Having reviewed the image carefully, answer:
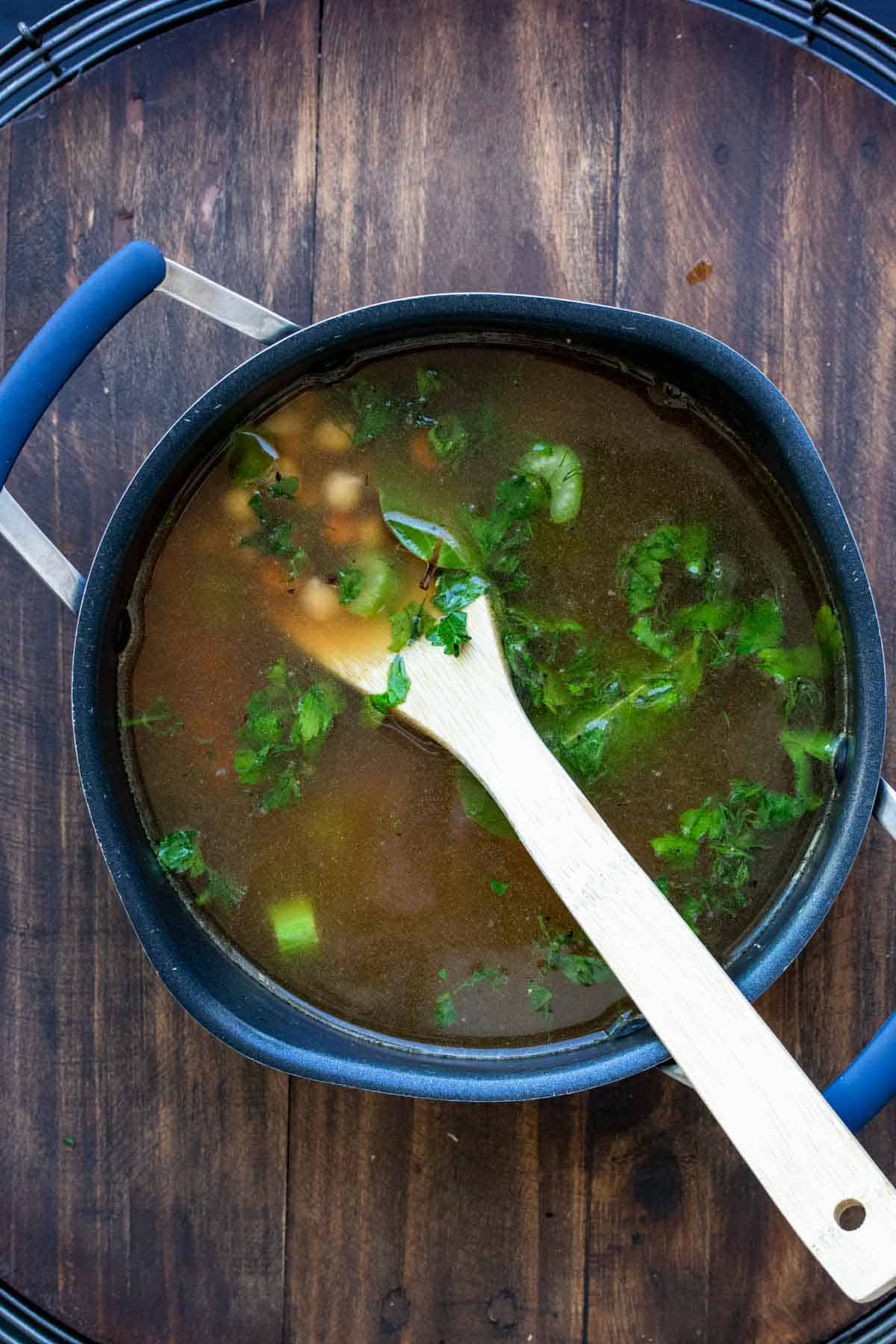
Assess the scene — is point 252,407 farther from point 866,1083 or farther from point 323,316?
point 866,1083

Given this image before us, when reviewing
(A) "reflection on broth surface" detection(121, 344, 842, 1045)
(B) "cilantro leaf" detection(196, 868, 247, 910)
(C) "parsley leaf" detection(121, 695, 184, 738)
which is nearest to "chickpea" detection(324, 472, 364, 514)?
(A) "reflection on broth surface" detection(121, 344, 842, 1045)

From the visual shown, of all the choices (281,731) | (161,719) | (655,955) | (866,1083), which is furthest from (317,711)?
(866,1083)

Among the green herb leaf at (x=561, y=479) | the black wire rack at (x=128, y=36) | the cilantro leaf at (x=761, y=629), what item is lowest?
the cilantro leaf at (x=761, y=629)

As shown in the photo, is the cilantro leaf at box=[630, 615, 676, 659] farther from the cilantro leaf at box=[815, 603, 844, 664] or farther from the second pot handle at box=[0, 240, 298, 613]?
the second pot handle at box=[0, 240, 298, 613]

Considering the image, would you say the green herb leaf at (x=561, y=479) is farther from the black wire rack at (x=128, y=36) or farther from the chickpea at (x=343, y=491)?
the black wire rack at (x=128, y=36)

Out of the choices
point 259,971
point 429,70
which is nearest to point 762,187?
point 429,70

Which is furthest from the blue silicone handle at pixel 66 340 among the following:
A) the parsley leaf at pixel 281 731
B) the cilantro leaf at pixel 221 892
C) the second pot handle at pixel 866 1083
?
the second pot handle at pixel 866 1083
